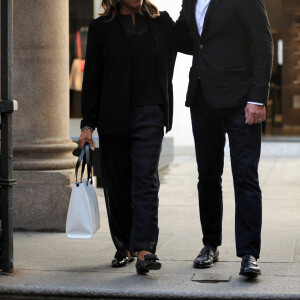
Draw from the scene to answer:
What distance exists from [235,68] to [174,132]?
11.9m

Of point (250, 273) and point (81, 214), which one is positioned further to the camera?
point (81, 214)

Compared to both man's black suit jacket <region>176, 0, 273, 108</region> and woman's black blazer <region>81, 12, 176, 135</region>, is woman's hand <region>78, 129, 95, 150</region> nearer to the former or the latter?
woman's black blazer <region>81, 12, 176, 135</region>

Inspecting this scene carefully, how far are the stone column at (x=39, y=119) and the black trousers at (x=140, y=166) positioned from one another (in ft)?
5.73

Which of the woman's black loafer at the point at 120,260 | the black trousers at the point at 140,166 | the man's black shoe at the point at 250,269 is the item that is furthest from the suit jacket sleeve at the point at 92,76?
the man's black shoe at the point at 250,269

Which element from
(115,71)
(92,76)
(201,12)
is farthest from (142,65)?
(201,12)

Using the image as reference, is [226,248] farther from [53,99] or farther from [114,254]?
Result: [53,99]

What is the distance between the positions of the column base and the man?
215cm

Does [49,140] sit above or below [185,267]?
above

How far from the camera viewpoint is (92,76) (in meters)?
5.20

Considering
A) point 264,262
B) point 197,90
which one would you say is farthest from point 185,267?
point 197,90

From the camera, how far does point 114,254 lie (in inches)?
233

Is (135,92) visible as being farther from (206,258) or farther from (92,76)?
(206,258)

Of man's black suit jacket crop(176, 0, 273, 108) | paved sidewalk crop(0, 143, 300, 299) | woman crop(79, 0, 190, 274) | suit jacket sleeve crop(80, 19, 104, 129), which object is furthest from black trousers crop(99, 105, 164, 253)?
man's black suit jacket crop(176, 0, 273, 108)

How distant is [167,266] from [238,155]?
2.97 feet
